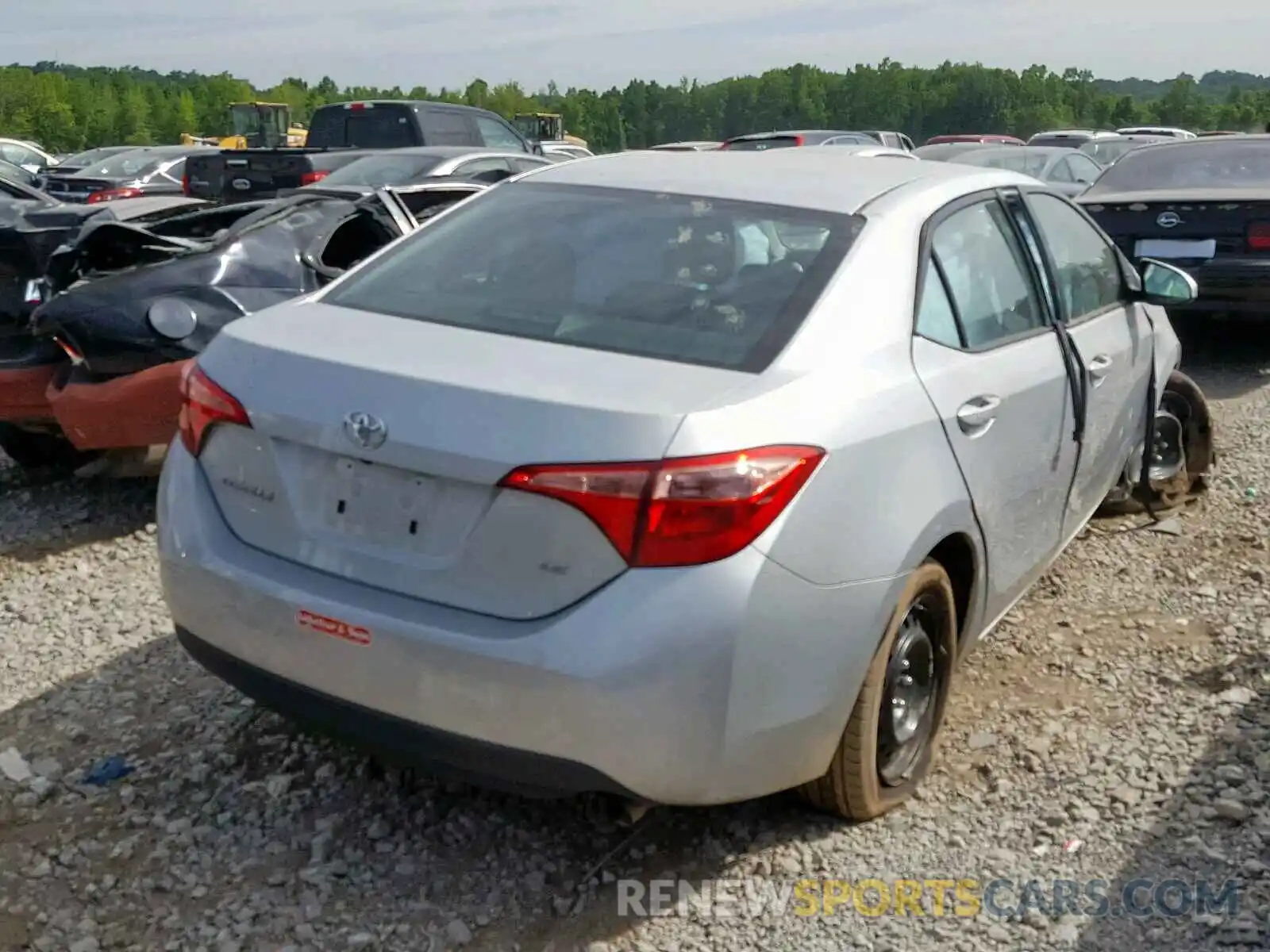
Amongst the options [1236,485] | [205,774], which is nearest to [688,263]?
[205,774]

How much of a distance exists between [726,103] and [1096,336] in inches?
3714

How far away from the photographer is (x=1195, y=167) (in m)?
9.38

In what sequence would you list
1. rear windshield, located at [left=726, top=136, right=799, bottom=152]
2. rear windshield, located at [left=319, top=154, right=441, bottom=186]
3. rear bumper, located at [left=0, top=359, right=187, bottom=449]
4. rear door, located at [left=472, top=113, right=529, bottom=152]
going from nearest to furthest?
rear bumper, located at [left=0, top=359, right=187, bottom=449], rear windshield, located at [left=319, top=154, right=441, bottom=186], rear door, located at [left=472, top=113, right=529, bottom=152], rear windshield, located at [left=726, top=136, right=799, bottom=152]

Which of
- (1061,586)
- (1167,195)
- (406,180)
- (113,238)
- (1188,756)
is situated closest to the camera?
(1188,756)

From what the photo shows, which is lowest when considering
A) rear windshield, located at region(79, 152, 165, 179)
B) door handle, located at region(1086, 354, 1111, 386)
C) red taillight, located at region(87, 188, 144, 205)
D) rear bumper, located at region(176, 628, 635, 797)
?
red taillight, located at region(87, 188, 144, 205)

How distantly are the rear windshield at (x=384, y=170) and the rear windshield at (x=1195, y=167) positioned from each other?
216 inches

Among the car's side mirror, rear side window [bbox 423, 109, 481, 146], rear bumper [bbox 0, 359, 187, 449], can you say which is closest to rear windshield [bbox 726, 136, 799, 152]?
rear side window [bbox 423, 109, 481, 146]

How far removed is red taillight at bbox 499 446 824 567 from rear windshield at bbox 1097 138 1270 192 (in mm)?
7702

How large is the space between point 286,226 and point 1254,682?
440cm

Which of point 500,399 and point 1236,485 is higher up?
point 500,399

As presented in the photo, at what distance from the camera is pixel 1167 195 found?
858 cm

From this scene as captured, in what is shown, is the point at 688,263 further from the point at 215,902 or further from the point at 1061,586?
the point at 1061,586

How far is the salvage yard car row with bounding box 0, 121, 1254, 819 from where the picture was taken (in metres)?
2.54

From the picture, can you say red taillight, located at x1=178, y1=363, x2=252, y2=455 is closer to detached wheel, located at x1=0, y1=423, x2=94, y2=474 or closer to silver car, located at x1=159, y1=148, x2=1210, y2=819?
silver car, located at x1=159, y1=148, x2=1210, y2=819
